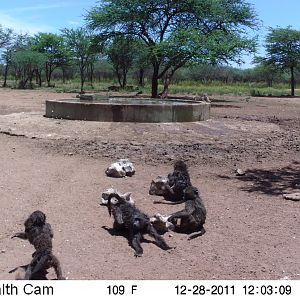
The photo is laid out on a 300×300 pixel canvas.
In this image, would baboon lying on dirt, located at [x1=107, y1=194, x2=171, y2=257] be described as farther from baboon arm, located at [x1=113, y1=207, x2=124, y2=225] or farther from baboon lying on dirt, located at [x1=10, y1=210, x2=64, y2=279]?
baboon lying on dirt, located at [x1=10, y1=210, x2=64, y2=279]

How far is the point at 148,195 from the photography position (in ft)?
21.9

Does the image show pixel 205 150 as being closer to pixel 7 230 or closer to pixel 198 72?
pixel 7 230

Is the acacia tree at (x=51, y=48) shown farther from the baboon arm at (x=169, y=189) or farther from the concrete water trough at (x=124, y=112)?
the baboon arm at (x=169, y=189)

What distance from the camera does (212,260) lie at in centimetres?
450

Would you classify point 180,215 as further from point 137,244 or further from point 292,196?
point 292,196

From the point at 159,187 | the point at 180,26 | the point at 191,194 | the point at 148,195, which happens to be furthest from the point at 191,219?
the point at 180,26

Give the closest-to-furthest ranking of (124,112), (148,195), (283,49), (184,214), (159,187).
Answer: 1. (184,214)
2. (159,187)
3. (148,195)
4. (124,112)
5. (283,49)

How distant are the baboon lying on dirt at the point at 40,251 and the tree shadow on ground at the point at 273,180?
12.2ft

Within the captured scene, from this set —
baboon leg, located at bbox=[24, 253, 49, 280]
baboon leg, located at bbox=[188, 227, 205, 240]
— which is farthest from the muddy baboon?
baboon leg, located at bbox=[24, 253, 49, 280]

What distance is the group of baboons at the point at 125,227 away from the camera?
382 cm

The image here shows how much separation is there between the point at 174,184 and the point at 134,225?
165 centimetres

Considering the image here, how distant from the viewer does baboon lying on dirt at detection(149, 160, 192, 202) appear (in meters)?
6.32

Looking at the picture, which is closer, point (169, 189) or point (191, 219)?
point (191, 219)

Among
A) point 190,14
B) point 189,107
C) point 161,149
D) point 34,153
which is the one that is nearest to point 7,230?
point 34,153
